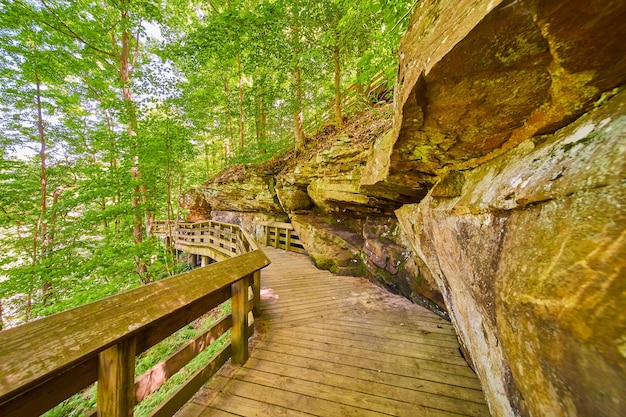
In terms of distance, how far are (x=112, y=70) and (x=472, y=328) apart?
13309 mm

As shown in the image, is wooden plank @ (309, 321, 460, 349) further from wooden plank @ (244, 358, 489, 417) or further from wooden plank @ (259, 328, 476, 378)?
wooden plank @ (244, 358, 489, 417)

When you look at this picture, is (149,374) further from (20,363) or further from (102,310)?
(20,363)

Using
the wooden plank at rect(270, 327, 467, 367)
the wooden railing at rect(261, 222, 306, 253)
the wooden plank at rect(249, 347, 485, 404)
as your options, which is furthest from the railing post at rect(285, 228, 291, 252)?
the wooden plank at rect(249, 347, 485, 404)

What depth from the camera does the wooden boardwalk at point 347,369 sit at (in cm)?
190

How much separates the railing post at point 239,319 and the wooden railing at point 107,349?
0.75 ft

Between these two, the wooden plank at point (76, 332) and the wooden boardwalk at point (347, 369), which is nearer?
the wooden plank at point (76, 332)

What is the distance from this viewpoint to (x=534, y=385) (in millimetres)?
1005

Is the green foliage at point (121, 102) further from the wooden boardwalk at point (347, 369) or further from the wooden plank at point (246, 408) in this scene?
the wooden plank at point (246, 408)

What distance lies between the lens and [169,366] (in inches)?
64.2

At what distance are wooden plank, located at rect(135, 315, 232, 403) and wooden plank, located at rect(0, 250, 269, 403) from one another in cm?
44

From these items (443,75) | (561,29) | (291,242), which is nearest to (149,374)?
(443,75)

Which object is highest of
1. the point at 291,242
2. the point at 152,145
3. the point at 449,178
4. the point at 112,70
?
the point at 112,70

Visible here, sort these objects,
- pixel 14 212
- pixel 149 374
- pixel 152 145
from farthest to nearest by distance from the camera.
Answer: pixel 14 212, pixel 152 145, pixel 149 374

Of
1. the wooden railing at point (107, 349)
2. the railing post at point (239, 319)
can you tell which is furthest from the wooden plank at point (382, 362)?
the wooden railing at point (107, 349)
